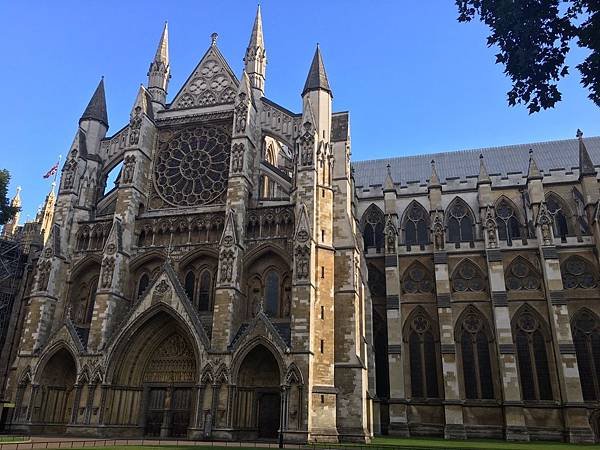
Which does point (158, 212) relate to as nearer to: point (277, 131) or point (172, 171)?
point (172, 171)

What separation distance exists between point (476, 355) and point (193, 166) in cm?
2208

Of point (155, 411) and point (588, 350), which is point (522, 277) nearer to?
point (588, 350)

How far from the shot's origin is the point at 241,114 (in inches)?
1177

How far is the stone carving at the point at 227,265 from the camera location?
25.9 m

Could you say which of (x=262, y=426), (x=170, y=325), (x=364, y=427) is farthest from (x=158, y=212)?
(x=364, y=427)

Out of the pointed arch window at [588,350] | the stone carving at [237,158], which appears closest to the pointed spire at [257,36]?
the stone carving at [237,158]

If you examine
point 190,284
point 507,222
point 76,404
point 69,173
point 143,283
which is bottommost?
point 76,404

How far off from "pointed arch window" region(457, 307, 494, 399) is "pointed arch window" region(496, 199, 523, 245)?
22.9ft

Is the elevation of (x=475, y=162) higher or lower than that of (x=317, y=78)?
higher

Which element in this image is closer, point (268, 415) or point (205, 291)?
point (268, 415)

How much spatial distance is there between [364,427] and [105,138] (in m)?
24.1

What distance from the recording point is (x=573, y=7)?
12336mm

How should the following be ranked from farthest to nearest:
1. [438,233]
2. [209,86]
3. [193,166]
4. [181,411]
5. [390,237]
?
1. [390,237]
2. [438,233]
3. [209,86]
4. [193,166]
5. [181,411]

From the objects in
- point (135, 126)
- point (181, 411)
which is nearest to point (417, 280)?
point (181, 411)
